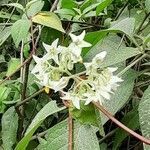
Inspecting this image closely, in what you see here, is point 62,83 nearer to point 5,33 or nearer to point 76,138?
point 76,138

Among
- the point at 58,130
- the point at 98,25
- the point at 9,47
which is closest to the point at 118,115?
the point at 98,25

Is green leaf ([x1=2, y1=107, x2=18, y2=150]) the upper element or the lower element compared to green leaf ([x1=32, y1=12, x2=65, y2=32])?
lower

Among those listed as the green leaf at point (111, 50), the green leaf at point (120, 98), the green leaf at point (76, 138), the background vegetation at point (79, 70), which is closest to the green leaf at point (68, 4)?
the background vegetation at point (79, 70)

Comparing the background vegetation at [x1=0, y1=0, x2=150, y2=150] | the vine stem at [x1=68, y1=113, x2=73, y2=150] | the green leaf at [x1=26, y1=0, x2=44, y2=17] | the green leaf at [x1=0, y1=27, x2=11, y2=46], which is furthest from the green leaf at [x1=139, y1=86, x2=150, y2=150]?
the green leaf at [x1=0, y1=27, x2=11, y2=46]

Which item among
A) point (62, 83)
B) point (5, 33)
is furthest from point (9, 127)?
point (62, 83)

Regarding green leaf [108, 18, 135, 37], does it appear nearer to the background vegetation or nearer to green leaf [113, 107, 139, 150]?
the background vegetation
